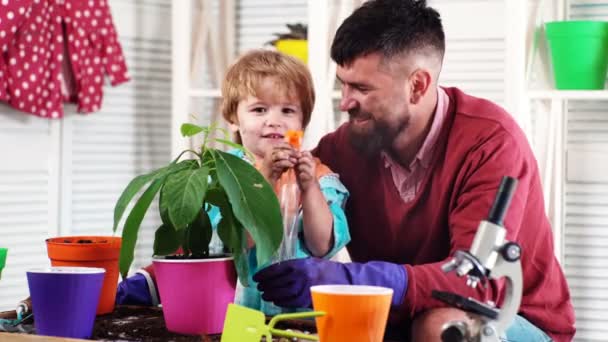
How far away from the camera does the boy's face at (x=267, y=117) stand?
2219 mm

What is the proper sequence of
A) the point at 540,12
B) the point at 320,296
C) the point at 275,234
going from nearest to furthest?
the point at 320,296 → the point at 275,234 → the point at 540,12

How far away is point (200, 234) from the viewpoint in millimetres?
1485

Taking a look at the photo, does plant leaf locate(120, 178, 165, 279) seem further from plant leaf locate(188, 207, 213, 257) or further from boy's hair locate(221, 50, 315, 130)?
boy's hair locate(221, 50, 315, 130)

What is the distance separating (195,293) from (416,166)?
0.74 meters

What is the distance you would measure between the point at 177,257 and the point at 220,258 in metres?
0.08

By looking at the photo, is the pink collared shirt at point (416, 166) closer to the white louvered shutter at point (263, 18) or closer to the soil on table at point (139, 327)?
the soil on table at point (139, 327)

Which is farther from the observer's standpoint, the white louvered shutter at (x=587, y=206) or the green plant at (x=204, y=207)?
the white louvered shutter at (x=587, y=206)

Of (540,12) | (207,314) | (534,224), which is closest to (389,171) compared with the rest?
(534,224)

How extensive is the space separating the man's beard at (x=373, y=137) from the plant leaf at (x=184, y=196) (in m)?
0.70

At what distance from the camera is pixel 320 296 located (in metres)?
1.21

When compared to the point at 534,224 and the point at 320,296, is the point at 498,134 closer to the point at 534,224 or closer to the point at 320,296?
the point at 534,224

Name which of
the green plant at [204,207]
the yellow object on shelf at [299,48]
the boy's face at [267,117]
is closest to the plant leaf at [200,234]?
the green plant at [204,207]

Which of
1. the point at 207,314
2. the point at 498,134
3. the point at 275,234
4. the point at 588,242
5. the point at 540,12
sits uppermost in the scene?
the point at 540,12

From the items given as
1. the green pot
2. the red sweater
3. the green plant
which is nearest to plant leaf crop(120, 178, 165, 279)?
the green plant
